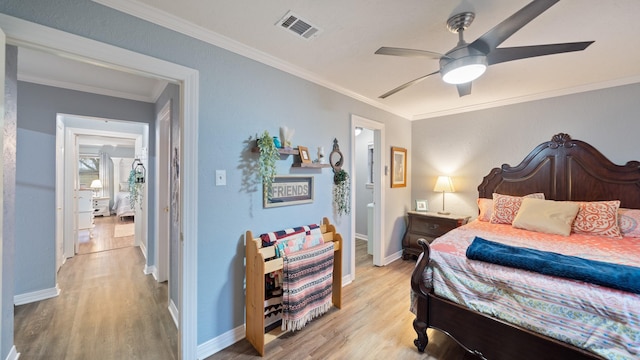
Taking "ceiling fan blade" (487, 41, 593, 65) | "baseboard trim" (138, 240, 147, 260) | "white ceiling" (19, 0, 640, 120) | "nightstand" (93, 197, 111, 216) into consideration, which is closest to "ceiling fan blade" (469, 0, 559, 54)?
"ceiling fan blade" (487, 41, 593, 65)

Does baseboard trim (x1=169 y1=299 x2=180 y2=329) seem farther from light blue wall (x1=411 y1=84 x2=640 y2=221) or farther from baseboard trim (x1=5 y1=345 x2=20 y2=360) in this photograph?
light blue wall (x1=411 y1=84 x2=640 y2=221)

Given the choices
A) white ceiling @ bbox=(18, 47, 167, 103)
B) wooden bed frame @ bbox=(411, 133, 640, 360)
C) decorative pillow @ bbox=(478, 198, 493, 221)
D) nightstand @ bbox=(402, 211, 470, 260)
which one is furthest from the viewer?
nightstand @ bbox=(402, 211, 470, 260)

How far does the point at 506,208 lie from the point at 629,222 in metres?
0.96

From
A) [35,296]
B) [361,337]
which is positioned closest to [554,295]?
[361,337]

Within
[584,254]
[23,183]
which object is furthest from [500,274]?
[23,183]

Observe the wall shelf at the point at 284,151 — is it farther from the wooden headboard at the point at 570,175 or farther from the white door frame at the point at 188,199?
the wooden headboard at the point at 570,175

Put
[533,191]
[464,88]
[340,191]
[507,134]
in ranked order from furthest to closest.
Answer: [507,134]
[533,191]
[340,191]
[464,88]

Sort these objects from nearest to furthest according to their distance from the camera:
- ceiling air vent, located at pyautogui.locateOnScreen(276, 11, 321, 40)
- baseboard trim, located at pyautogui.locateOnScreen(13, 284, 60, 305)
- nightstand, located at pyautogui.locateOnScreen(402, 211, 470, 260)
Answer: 1. ceiling air vent, located at pyautogui.locateOnScreen(276, 11, 321, 40)
2. baseboard trim, located at pyautogui.locateOnScreen(13, 284, 60, 305)
3. nightstand, located at pyautogui.locateOnScreen(402, 211, 470, 260)

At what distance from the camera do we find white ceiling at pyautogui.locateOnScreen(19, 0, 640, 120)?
1538mm

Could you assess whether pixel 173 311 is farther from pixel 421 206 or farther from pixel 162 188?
pixel 421 206

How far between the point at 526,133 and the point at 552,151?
1.21 feet

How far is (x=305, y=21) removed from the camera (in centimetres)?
170

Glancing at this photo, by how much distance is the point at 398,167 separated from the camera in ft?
13.0

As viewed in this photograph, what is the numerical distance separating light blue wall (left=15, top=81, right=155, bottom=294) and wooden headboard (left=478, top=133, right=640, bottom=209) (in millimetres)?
5533
